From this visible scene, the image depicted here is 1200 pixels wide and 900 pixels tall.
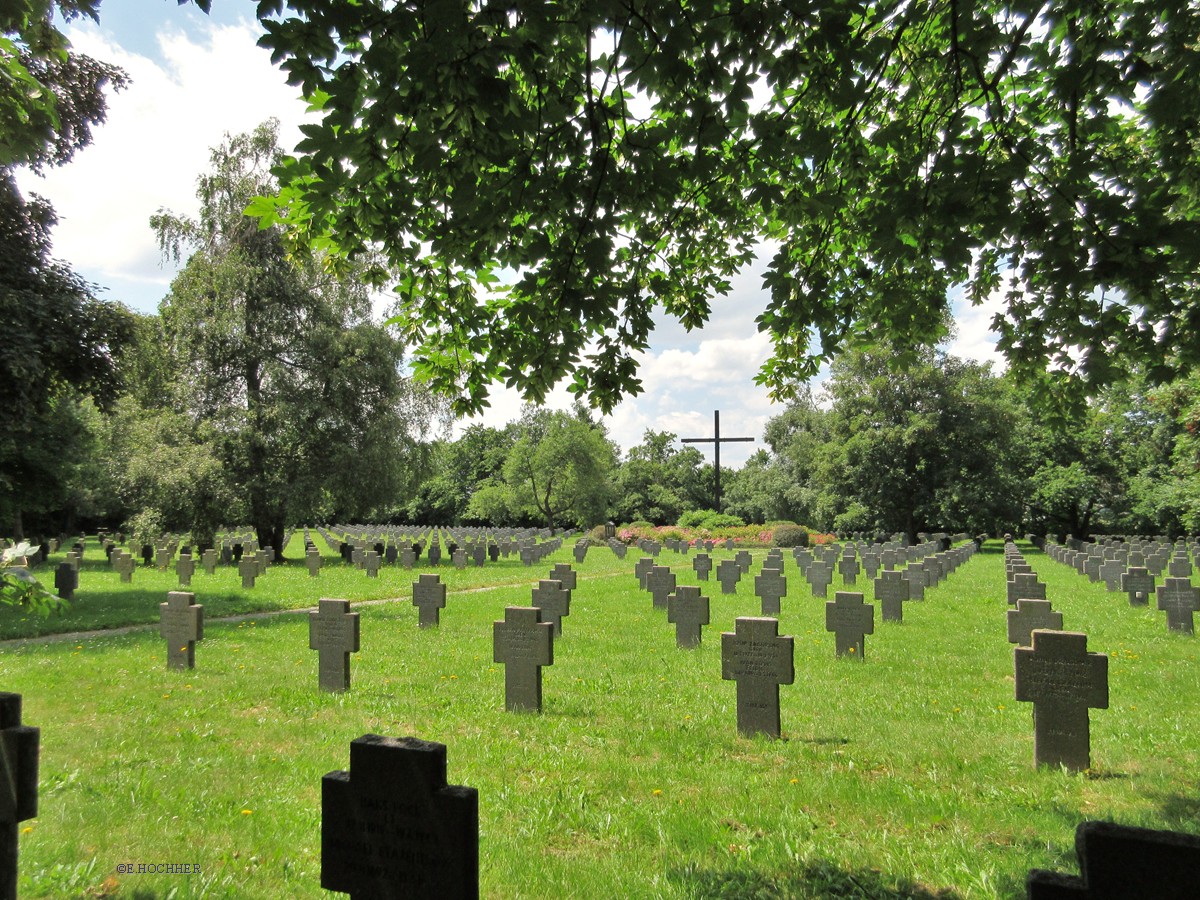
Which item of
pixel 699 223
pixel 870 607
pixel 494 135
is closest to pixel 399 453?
pixel 870 607

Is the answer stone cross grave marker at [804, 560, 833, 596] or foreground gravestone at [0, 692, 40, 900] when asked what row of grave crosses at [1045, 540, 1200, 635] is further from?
foreground gravestone at [0, 692, 40, 900]

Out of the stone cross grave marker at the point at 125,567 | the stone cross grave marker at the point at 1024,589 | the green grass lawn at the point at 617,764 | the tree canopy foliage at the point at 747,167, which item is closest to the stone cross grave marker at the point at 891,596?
the green grass lawn at the point at 617,764

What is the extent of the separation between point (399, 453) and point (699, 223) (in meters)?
22.5

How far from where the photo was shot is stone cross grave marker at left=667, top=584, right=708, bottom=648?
10.7m

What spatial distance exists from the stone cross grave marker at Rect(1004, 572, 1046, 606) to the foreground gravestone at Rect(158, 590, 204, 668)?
13.3m

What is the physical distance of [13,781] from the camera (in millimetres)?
3078

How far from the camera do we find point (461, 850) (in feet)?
8.30

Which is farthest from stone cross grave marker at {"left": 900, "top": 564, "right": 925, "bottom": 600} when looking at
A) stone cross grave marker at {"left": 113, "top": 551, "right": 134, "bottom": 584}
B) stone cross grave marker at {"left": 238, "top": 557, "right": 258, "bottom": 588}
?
stone cross grave marker at {"left": 113, "top": 551, "right": 134, "bottom": 584}

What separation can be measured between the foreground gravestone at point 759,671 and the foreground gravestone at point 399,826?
13.9 ft

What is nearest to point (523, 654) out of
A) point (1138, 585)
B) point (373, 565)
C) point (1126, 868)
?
point (1126, 868)

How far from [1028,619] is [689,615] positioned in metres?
4.44

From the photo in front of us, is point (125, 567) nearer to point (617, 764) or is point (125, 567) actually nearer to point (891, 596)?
point (891, 596)

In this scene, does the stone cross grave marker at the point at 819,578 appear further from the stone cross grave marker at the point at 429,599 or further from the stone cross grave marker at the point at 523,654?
the stone cross grave marker at the point at 523,654

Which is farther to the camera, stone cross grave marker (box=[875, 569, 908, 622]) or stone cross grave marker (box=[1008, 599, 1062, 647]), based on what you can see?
stone cross grave marker (box=[875, 569, 908, 622])
